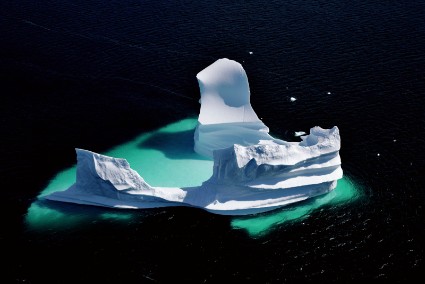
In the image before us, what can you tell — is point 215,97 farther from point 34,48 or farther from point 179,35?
point 34,48

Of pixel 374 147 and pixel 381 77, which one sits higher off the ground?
pixel 381 77

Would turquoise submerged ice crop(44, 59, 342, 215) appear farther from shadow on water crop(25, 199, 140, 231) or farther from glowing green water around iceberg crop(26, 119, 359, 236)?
glowing green water around iceberg crop(26, 119, 359, 236)

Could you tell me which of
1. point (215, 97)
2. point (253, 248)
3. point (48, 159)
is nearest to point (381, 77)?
point (215, 97)

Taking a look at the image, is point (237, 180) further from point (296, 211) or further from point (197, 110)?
point (197, 110)

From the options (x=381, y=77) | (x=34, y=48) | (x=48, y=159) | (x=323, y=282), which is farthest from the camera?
(x=34, y=48)

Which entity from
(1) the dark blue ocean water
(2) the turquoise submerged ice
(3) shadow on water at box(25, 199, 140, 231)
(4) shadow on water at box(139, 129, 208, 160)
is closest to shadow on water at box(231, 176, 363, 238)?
(2) the turquoise submerged ice

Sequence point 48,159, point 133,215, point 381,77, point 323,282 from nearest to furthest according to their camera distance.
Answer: point 323,282
point 133,215
point 48,159
point 381,77

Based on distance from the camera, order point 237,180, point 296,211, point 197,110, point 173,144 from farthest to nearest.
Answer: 1. point 197,110
2. point 173,144
3. point 296,211
4. point 237,180

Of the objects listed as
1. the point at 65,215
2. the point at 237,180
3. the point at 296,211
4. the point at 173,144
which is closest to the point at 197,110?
the point at 173,144
